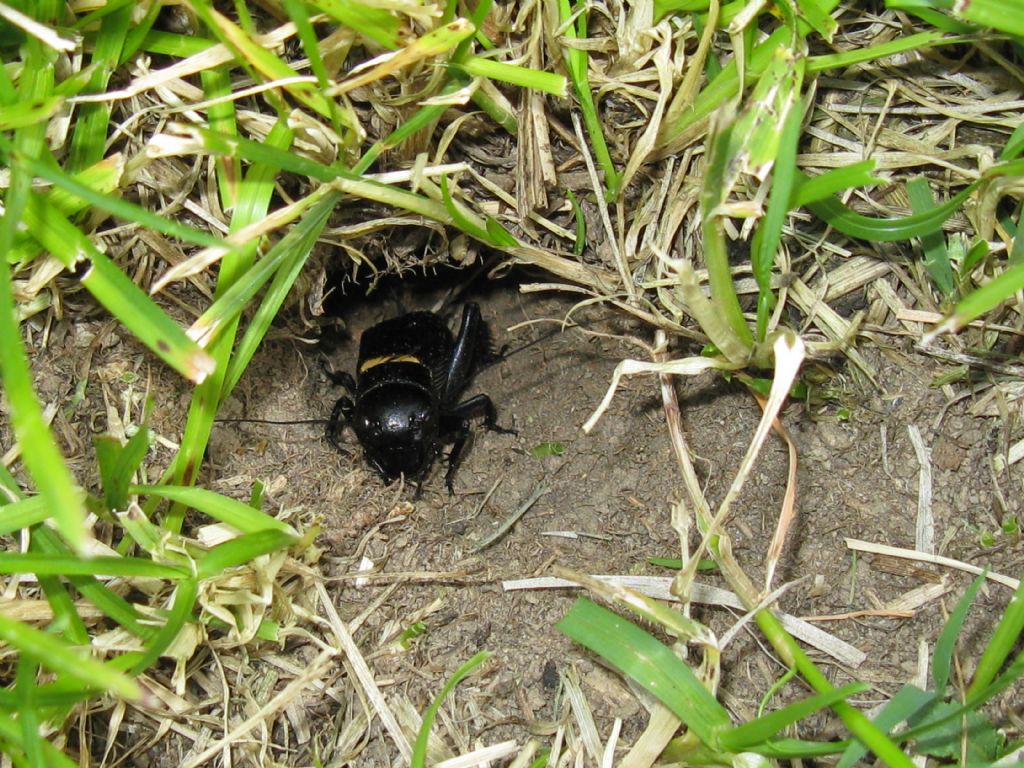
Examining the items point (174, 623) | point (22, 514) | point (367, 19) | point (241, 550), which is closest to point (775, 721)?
point (241, 550)

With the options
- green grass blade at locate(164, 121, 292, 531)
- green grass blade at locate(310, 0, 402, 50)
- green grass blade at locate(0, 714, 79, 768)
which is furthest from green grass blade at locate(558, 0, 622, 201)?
green grass blade at locate(0, 714, 79, 768)

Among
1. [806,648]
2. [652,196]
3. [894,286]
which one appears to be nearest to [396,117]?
[652,196]

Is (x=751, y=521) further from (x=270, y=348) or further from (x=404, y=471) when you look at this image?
(x=270, y=348)

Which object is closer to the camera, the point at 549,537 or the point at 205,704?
the point at 205,704

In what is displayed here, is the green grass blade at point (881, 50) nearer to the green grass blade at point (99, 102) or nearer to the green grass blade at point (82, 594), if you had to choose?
the green grass blade at point (99, 102)

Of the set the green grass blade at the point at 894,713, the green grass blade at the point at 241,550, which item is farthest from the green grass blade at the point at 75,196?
the green grass blade at the point at 894,713
